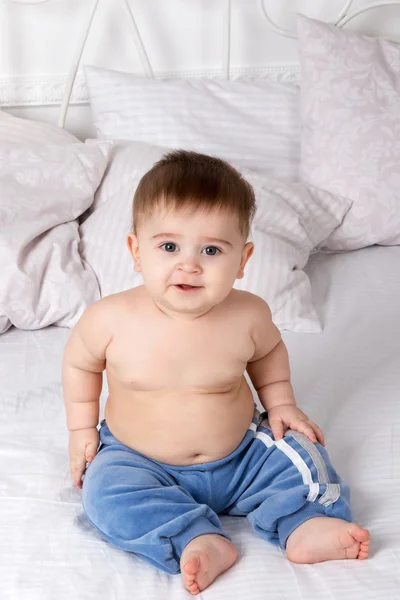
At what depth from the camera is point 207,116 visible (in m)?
2.12

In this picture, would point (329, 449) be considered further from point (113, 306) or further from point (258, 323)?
point (113, 306)

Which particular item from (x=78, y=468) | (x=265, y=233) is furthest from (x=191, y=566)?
(x=265, y=233)

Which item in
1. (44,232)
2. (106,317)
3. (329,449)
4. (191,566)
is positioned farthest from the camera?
(44,232)

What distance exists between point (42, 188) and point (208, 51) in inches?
29.7

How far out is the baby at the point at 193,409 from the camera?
1110mm

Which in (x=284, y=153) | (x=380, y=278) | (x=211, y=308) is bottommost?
(x=380, y=278)

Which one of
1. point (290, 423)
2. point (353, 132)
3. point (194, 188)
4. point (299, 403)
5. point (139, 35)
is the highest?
point (194, 188)

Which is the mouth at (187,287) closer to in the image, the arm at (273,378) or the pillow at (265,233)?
the arm at (273,378)

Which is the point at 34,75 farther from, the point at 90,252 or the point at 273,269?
the point at 273,269

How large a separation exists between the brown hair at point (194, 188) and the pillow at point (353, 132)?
0.93 meters

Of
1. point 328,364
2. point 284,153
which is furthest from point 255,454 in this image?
point 284,153

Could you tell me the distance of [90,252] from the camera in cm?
184

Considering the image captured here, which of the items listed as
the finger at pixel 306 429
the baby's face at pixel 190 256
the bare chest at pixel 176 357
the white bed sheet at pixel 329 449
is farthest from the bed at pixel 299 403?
the baby's face at pixel 190 256

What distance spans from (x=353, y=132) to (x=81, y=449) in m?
1.14
